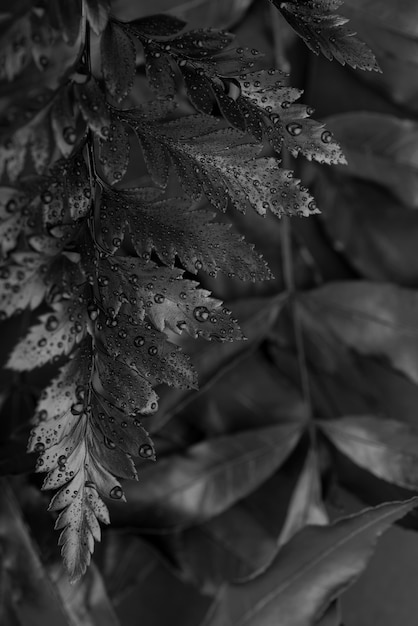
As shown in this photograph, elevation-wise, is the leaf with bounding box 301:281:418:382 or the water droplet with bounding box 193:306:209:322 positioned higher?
the water droplet with bounding box 193:306:209:322

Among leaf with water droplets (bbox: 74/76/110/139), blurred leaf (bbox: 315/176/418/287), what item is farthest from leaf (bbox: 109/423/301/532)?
leaf with water droplets (bbox: 74/76/110/139)

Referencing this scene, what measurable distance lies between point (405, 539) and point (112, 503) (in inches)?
6.2

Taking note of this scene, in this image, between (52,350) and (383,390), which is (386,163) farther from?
(52,350)

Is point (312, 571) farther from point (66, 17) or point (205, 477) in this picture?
point (66, 17)

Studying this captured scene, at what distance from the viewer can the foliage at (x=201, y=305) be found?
217mm

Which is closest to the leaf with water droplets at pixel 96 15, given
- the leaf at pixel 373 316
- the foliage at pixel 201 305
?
the foliage at pixel 201 305

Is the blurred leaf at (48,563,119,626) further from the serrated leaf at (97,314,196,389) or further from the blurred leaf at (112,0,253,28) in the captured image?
the blurred leaf at (112,0,253,28)

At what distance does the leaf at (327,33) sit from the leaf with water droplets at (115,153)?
6cm

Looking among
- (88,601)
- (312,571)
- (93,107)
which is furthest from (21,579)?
(93,107)

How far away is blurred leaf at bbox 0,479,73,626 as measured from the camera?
362 millimetres

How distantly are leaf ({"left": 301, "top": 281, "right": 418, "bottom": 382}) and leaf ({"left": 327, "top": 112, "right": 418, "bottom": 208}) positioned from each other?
6 cm

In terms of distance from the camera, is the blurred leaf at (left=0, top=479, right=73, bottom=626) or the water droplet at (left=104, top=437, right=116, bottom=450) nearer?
the water droplet at (left=104, top=437, right=116, bottom=450)

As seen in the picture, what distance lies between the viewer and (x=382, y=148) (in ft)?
1.36

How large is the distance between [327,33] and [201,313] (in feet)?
0.30
